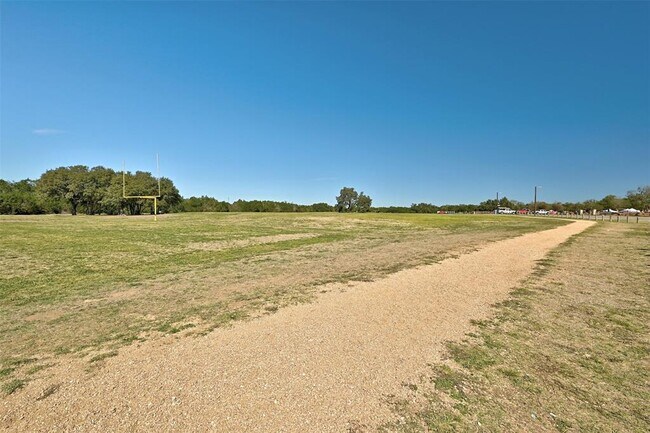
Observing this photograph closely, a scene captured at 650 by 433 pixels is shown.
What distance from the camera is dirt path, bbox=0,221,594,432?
9.66 ft

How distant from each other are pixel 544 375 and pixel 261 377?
133 inches

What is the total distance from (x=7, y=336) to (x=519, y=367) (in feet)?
24.4

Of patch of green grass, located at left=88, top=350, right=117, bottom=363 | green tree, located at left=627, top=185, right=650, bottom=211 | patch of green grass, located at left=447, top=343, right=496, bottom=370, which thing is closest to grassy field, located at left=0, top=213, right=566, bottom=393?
patch of green grass, located at left=88, top=350, right=117, bottom=363

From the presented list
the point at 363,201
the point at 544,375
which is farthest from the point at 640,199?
the point at 544,375

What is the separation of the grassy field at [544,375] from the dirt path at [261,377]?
388 mm

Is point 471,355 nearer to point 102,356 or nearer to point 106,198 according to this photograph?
point 102,356

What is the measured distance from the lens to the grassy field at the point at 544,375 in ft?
9.92

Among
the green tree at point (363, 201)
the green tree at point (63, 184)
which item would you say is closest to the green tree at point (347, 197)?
the green tree at point (363, 201)

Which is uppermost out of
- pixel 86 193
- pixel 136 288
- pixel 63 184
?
pixel 63 184

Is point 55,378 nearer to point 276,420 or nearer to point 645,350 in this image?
point 276,420

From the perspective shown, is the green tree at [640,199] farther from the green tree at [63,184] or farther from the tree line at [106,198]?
the green tree at [63,184]

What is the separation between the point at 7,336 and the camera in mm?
4906

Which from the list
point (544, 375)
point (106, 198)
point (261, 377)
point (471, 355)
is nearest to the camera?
point (261, 377)

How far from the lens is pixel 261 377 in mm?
3652
